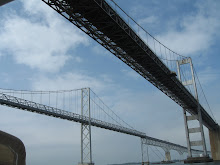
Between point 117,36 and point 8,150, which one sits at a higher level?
point 117,36

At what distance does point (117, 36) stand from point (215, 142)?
174 ft

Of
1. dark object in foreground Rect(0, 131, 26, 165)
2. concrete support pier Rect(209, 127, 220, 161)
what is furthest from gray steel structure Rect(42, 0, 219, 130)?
concrete support pier Rect(209, 127, 220, 161)

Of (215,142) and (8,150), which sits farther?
(215,142)

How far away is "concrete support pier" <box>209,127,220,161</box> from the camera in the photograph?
203ft

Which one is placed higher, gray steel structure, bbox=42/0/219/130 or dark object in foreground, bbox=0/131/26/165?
gray steel structure, bbox=42/0/219/130

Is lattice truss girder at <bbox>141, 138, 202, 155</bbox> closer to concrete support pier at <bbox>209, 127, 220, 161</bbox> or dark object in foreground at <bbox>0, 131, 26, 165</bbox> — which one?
concrete support pier at <bbox>209, 127, 220, 161</bbox>

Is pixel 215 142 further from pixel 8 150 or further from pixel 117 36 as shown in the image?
pixel 8 150

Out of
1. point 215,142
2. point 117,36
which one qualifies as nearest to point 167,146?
point 215,142

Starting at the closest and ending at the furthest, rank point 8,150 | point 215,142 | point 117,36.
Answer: point 8,150
point 117,36
point 215,142

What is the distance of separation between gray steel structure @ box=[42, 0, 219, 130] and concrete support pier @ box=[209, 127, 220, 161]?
33.0 m

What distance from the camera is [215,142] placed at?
63.2 metres

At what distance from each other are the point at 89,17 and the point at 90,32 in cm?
211

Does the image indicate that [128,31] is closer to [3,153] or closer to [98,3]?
[98,3]

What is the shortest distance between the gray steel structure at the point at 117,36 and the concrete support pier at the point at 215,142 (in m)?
33.0
